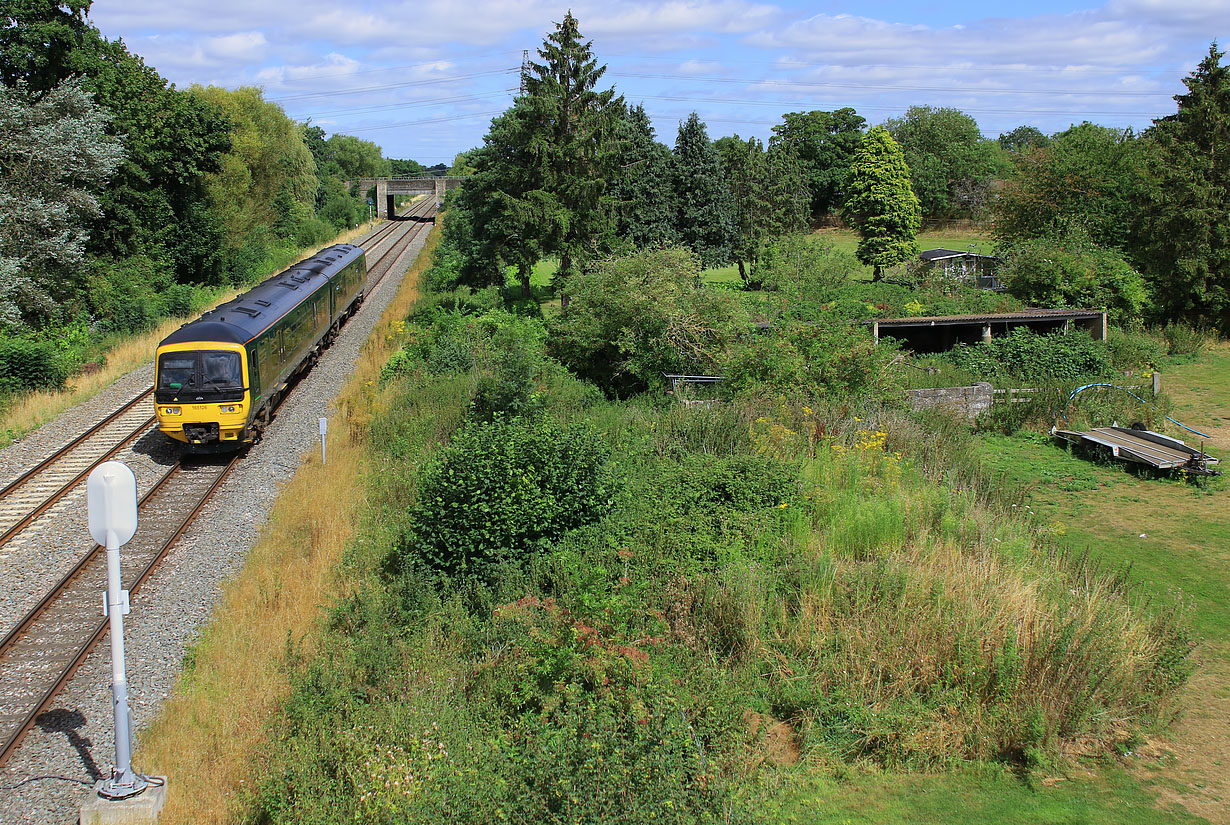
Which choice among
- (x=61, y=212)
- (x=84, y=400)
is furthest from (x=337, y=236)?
(x=84, y=400)

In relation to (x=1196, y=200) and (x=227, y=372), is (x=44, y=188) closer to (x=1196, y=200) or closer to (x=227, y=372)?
(x=227, y=372)

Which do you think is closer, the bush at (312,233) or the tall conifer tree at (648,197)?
the tall conifer tree at (648,197)

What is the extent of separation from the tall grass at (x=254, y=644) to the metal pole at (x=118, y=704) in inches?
14.1

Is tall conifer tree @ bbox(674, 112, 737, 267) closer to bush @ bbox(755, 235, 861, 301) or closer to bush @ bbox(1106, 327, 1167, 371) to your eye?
bush @ bbox(755, 235, 861, 301)

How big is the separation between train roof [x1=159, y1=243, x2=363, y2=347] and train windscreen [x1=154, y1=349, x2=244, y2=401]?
32 centimetres

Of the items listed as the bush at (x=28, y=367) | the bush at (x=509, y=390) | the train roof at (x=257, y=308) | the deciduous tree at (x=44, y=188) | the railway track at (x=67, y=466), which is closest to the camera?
the railway track at (x=67, y=466)

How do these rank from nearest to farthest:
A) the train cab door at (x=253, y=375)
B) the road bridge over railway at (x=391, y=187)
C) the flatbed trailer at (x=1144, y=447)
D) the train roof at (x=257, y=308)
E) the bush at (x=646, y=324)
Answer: the train roof at (x=257, y=308) → the train cab door at (x=253, y=375) → the flatbed trailer at (x=1144, y=447) → the bush at (x=646, y=324) → the road bridge over railway at (x=391, y=187)

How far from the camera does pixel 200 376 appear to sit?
52.5 ft

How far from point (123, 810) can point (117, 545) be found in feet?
6.65

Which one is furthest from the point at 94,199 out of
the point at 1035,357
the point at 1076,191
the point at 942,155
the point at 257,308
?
the point at 942,155

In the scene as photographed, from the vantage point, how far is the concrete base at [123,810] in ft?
21.8

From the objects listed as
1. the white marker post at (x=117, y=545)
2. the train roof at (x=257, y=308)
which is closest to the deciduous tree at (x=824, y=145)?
the train roof at (x=257, y=308)

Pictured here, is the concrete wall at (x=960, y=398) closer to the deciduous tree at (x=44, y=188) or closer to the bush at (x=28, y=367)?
the bush at (x=28, y=367)

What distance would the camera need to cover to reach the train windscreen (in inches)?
626
